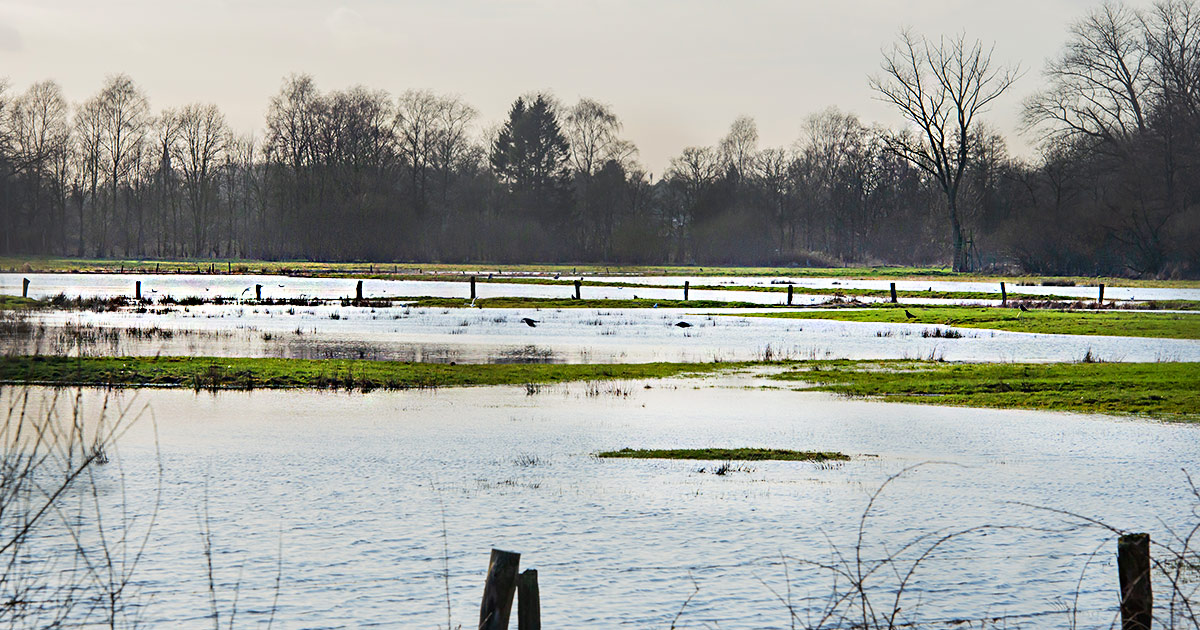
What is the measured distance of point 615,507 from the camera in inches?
491

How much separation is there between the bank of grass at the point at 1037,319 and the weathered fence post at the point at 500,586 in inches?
1378

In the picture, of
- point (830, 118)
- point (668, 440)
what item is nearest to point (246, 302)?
point (668, 440)

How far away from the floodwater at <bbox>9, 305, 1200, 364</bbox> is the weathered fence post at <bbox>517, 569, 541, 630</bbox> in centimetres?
2061

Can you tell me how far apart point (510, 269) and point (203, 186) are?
32.3 metres

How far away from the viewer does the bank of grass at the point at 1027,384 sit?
21.1 metres

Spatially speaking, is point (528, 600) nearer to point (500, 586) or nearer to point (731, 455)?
point (500, 586)

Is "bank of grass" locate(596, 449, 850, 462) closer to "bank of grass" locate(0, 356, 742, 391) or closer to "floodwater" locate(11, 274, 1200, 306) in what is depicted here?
"bank of grass" locate(0, 356, 742, 391)

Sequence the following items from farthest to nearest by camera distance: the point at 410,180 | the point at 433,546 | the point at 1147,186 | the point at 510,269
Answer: the point at 410,180 → the point at 510,269 → the point at 1147,186 → the point at 433,546

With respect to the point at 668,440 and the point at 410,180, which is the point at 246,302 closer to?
the point at 668,440

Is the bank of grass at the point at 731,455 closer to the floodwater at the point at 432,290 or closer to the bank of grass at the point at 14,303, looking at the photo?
the bank of grass at the point at 14,303

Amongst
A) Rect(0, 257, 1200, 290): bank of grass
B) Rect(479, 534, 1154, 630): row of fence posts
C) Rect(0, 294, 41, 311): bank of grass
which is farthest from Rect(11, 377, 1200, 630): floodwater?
Rect(0, 257, 1200, 290): bank of grass

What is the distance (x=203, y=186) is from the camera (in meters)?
→ 112

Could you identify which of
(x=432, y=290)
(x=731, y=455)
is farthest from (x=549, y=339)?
(x=432, y=290)

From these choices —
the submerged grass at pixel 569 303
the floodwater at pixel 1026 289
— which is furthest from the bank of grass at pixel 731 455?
the floodwater at pixel 1026 289
